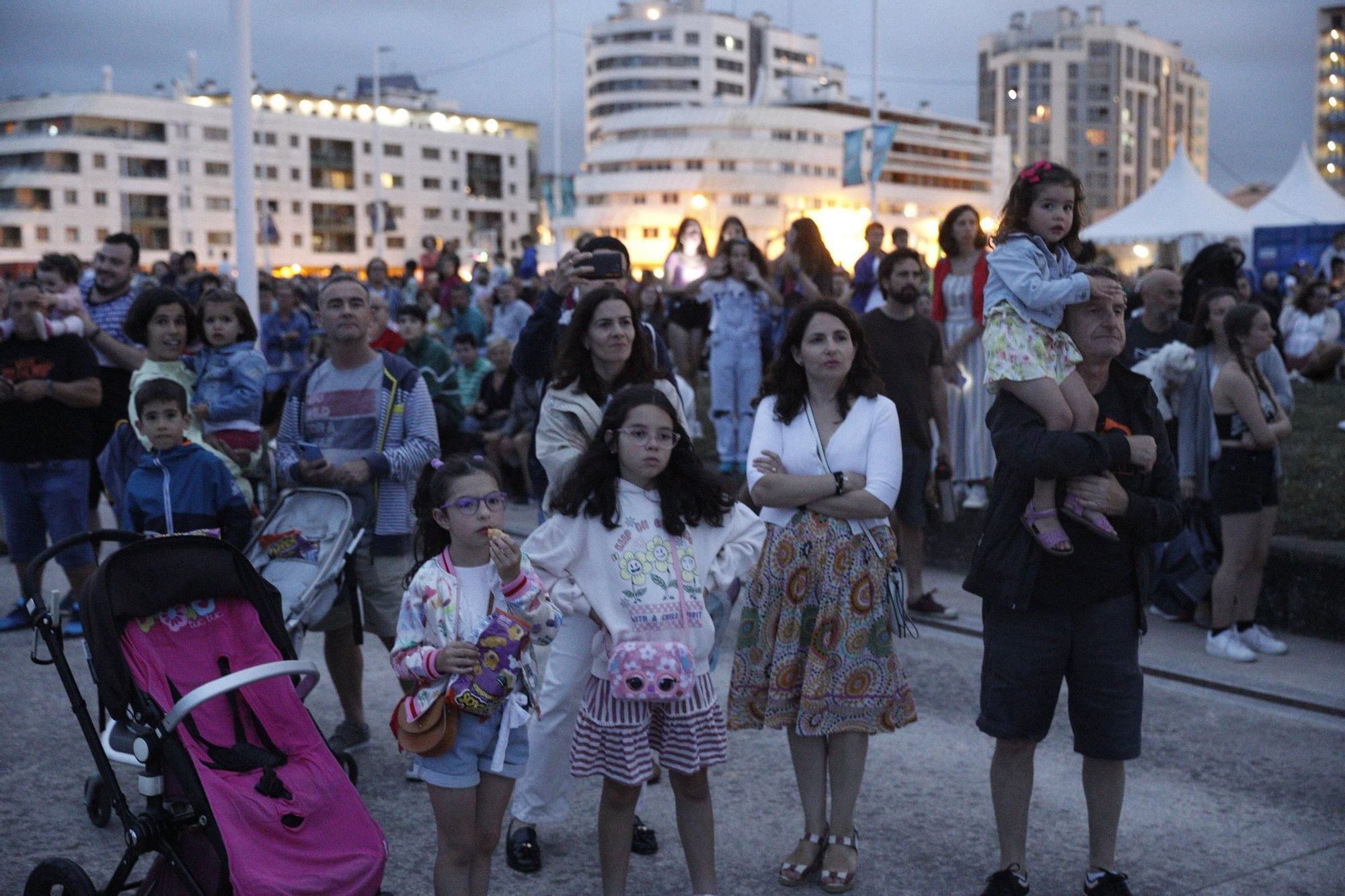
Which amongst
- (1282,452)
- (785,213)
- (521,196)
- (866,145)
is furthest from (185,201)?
(1282,452)

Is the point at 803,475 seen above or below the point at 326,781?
above

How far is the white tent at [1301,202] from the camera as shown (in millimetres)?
34906

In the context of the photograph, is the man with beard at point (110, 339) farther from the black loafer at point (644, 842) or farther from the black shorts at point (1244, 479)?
the black shorts at point (1244, 479)

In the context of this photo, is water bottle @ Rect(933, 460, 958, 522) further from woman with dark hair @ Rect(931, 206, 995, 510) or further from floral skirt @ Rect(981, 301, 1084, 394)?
floral skirt @ Rect(981, 301, 1084, 394)

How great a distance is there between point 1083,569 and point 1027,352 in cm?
71

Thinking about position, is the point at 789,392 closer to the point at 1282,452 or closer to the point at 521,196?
the point at 1282,452

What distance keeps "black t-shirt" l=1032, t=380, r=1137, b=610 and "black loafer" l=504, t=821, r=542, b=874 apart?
1.94 meters

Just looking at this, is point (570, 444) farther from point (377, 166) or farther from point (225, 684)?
point (377, 166)

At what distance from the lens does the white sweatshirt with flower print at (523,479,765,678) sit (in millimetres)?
4102

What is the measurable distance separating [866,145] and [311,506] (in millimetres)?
27399

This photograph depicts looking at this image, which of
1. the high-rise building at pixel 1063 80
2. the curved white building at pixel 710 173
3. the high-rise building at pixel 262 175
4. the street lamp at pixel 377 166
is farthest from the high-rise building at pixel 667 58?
the street lamp at pixel 377 166

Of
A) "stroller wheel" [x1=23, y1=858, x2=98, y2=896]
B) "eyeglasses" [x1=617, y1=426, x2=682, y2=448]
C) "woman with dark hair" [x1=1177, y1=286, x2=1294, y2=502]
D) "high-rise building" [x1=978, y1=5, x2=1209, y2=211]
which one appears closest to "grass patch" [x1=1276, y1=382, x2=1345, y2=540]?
"woman with dark hair" [x1=1177, y1=286, x2=1294, y2=502]

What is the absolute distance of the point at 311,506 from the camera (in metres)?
5.57

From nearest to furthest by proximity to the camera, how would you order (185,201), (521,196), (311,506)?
(311,506), (185,201), (521,196)
